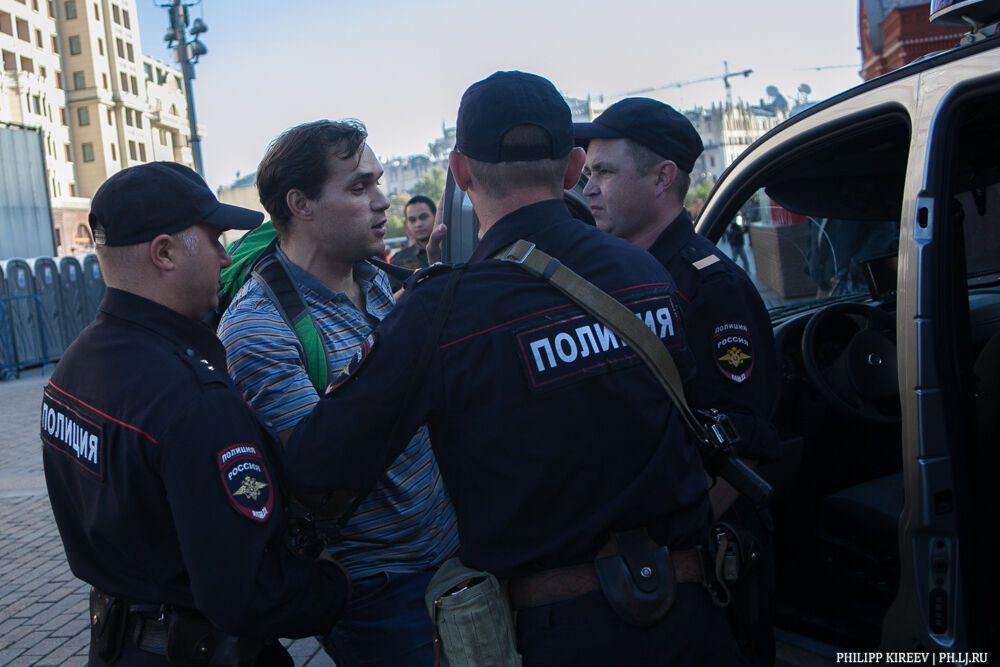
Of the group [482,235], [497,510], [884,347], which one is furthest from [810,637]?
[482,235]

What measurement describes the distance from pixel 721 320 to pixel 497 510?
0.94 meters

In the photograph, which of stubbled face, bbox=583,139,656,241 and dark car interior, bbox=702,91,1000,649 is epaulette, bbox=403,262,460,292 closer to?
stubbled face, bbox=583,139,656,241

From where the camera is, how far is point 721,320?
8.30 feet

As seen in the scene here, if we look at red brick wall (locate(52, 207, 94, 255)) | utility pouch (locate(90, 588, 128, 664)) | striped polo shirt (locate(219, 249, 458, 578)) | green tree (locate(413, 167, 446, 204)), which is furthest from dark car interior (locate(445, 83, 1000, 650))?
green tree (locate(413, 167, 446, 204))

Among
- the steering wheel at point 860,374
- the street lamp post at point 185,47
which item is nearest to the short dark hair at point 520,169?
the steering wheel at point 860,374

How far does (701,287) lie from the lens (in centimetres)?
260

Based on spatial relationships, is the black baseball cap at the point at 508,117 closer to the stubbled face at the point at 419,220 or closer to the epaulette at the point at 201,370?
the epaulette at the point at 201,370

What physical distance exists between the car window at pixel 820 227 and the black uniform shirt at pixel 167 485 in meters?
2.12

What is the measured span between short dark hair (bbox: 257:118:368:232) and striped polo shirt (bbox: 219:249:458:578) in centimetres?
17

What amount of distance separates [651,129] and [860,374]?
4.33ft

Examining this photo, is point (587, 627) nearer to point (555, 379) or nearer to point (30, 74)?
point (555, 379)

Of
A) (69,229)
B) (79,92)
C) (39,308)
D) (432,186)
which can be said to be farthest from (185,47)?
(432,186)

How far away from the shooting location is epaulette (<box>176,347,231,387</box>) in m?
1.97

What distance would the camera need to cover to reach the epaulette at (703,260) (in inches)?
103
